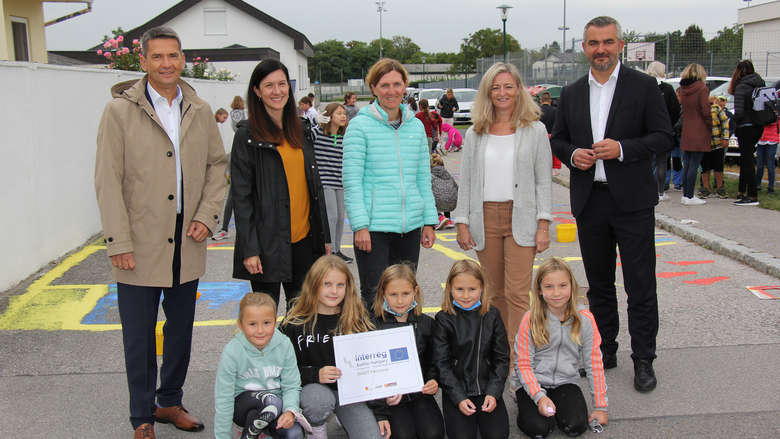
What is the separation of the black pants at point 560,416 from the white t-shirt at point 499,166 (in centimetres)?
127

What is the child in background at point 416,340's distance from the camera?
3.71 meters

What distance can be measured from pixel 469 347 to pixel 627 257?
1292 millimetres

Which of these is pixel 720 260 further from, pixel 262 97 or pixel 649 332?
pixel 262 97

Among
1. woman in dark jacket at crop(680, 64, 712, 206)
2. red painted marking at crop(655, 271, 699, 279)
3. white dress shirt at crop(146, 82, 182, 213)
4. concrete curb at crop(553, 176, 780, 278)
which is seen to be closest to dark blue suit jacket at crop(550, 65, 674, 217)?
white dress shirt at crop(146, 82, 182, 213)

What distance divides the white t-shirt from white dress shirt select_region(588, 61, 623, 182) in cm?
54

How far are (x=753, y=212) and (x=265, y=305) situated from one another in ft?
28.3

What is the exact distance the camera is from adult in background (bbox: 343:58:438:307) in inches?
165

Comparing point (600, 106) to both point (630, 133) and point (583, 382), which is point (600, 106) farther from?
point (583, 382)

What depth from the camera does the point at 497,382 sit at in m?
3.87

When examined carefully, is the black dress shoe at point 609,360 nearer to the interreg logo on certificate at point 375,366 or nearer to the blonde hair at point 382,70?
the interreg logo on certificate at point 375,366

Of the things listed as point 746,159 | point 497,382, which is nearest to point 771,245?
point 746,159

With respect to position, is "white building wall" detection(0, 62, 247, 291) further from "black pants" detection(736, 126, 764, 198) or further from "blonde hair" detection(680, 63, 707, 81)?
"black pants" detection(736, 126, 764, 198)

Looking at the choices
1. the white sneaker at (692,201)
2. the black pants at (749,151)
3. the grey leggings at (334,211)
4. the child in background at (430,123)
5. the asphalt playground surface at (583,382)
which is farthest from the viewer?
the child in background at (430,123)

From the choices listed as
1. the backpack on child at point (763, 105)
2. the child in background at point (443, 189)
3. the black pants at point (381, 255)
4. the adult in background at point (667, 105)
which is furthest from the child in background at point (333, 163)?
the backpack on child at point (763, 105)
